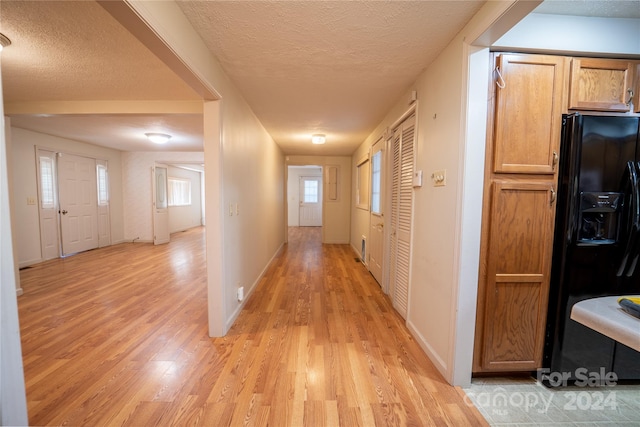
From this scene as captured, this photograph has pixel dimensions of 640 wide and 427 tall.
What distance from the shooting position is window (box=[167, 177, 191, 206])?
7762 mm

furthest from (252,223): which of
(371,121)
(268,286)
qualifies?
(371,121)

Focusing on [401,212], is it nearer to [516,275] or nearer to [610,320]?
[516,275]

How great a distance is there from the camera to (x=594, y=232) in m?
1.58

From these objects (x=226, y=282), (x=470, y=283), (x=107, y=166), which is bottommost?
(x=226, y=282)

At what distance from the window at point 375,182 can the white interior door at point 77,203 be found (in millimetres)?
5900

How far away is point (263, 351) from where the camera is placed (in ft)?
6.73

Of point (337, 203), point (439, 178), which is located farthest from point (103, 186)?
point (439, 178)

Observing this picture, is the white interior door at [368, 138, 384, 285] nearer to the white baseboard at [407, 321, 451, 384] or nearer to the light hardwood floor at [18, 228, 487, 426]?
the light hardwood floor at [18, 228, 487, 426]

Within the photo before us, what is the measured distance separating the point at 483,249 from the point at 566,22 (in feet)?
4.88

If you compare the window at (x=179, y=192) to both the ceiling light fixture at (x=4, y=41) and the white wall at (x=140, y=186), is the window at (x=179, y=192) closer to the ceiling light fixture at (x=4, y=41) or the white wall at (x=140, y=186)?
the white wall at (x=140, y=186)

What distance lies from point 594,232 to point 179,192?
919 cm

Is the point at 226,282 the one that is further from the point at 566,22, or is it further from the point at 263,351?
the point at 566,22

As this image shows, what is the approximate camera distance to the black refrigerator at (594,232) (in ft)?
5.03

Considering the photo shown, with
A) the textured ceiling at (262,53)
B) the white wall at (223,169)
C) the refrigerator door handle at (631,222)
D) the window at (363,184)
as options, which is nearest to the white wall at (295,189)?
the window at (363,184)
